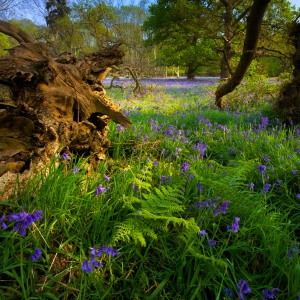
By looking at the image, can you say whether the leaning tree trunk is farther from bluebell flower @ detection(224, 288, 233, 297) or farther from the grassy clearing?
bluebell flower @ detection(224, 288, 233, 297)

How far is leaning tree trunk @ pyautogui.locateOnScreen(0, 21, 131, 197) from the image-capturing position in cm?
194

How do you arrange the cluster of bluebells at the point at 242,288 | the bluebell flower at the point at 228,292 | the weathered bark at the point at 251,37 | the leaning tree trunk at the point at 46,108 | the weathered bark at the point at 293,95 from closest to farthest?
the cluster of bluebells at the point at 242,288 → the bluebell flower at the point at 228,292 → the leaning tree trunk at the point at 46,108 → the weathered bark at the point at 251,37 → the weathered bark at the point at 293,95

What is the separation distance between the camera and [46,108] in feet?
7.18

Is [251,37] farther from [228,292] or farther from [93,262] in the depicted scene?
[93,262]

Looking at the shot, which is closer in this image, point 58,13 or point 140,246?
point 140,246

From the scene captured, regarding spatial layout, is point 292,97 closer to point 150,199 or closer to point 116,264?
point 150,199

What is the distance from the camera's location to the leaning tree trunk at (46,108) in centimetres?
194

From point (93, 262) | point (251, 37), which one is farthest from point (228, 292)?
point (251, 37)

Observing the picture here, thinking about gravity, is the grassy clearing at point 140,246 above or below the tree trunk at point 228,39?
below

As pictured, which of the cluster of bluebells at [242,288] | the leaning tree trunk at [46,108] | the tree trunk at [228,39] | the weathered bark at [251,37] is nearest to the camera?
the cluster of bluebells at [242,288]

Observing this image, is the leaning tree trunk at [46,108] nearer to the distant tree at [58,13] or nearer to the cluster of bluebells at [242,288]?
the cluster of bluebells at [242,288]

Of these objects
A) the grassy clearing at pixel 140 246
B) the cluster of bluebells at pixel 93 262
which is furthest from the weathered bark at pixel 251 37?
the cluster of bluebells at pixel 93 262

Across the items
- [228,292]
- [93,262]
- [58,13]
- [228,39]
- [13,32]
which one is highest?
[58,13]

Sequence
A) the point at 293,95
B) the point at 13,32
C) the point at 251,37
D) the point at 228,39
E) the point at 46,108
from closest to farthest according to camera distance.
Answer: the point at 46,108
the point at 13,32
the point at 293,95
the point at 251,37
the point at 228,39
